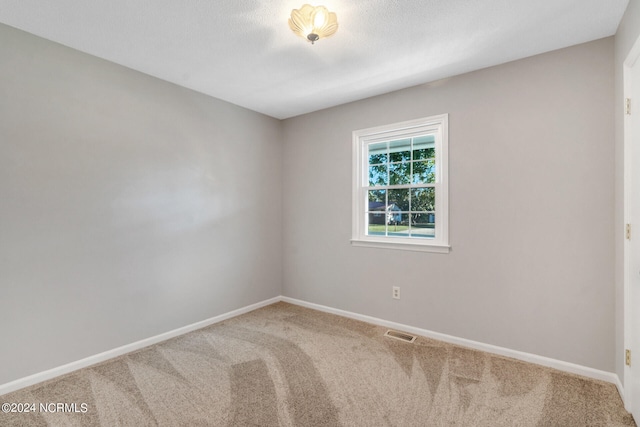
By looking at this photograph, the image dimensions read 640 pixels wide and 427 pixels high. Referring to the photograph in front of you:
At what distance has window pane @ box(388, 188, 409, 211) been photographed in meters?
3.26

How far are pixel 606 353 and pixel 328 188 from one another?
2.84 meters

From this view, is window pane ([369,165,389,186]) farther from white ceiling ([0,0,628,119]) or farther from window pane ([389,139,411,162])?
white ceiling ([0,0,628,119])

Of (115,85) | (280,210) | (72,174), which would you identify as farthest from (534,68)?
(72,174)

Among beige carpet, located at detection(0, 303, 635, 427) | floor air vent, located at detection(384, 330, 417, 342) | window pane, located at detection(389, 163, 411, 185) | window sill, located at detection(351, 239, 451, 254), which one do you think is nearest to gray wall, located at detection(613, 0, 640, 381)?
beige carpet, located at detection(0, 303, 635, 427)

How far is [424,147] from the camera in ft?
10.3

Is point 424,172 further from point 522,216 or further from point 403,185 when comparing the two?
point 522,216

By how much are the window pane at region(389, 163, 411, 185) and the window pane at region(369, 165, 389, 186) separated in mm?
60

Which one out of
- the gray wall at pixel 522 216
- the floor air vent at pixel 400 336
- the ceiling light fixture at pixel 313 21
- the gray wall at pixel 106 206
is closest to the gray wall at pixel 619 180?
the gray wall at pixel 522 216

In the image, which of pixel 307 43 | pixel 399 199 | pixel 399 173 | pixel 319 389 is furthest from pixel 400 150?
pixel 319 389

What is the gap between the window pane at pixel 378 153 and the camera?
3414 millimetres

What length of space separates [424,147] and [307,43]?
1551mm

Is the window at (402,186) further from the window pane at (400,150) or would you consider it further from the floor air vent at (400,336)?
the floor air vent at (400,336)

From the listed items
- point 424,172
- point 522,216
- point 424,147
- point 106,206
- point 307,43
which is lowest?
point 522,216

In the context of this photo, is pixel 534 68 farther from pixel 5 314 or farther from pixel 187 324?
pixel 5 314
